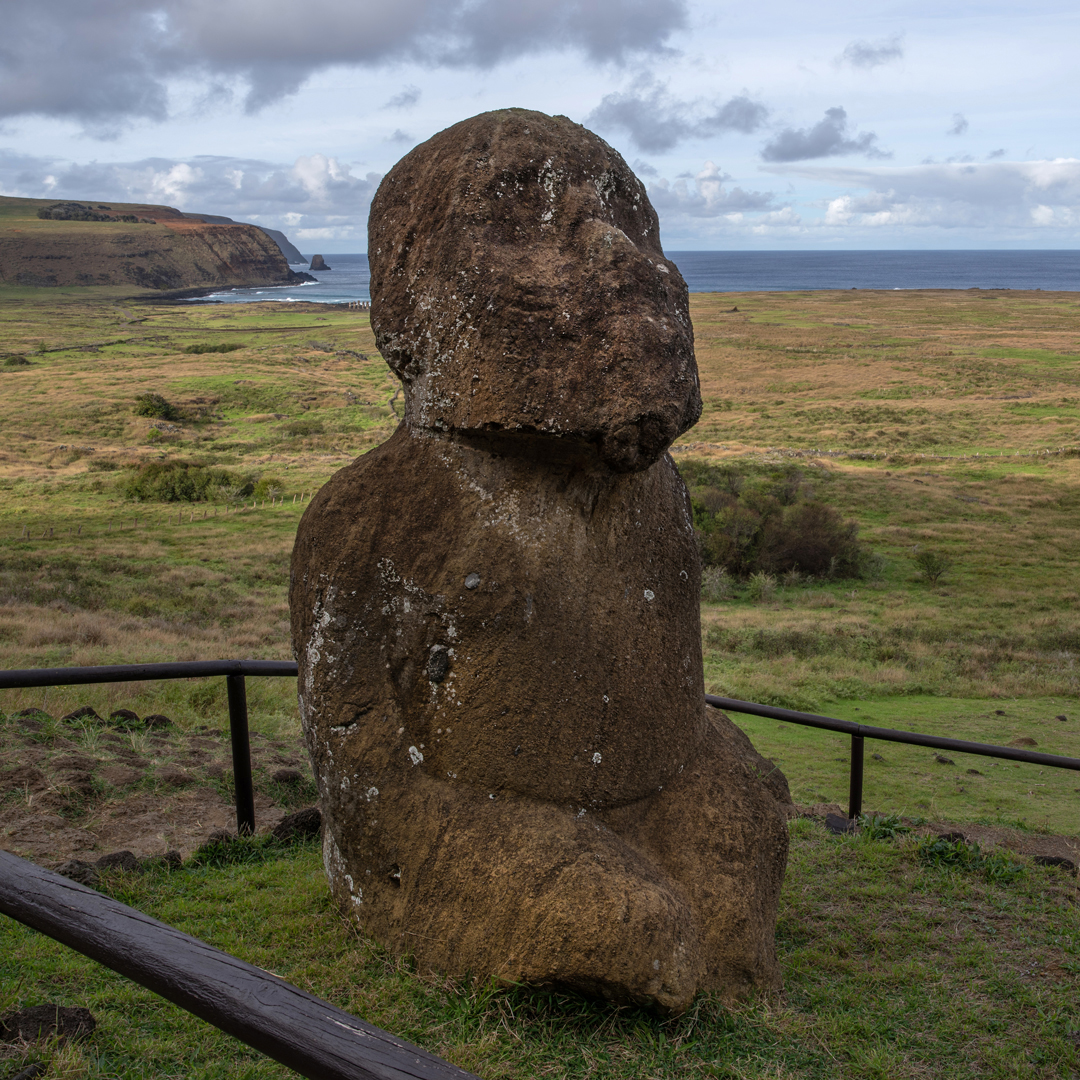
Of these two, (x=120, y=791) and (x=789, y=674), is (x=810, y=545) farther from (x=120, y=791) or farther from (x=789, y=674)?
(x=120, y=791)

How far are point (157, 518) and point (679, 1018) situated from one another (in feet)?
91.2

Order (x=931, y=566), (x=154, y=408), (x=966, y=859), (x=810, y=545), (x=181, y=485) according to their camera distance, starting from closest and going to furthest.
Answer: (x=966, y=859), (x=931, y=566), (x=810, y=545), (x=181, y=485), (x=154, y=408)

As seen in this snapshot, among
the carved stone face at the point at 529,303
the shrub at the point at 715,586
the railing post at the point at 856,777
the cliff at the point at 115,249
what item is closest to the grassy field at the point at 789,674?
the railing post at the point at 856,777

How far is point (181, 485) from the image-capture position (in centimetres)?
3219

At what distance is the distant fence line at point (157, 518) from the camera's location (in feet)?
83.1

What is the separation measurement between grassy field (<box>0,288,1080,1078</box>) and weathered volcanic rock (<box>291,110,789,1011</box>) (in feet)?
0.87

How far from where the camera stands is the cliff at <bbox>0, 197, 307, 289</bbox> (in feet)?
478

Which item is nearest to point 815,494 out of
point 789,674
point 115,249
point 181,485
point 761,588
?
point 761,588

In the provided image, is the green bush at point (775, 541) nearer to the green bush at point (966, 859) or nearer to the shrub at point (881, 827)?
the shrub at point (881, 827)

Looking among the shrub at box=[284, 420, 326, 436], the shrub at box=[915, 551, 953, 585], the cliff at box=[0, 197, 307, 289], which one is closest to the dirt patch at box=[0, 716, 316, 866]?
the shrub at box=[915, 551, 953, 585]

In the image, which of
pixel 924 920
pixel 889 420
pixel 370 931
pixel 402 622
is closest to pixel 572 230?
pixel 402 622

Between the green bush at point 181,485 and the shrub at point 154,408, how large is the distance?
52.4ft

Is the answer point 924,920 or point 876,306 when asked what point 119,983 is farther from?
point 876,306

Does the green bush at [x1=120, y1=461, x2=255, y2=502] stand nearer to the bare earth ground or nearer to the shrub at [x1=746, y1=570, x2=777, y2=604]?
the shrub at [x1=746, y1=570, x2=777, y2=604]
